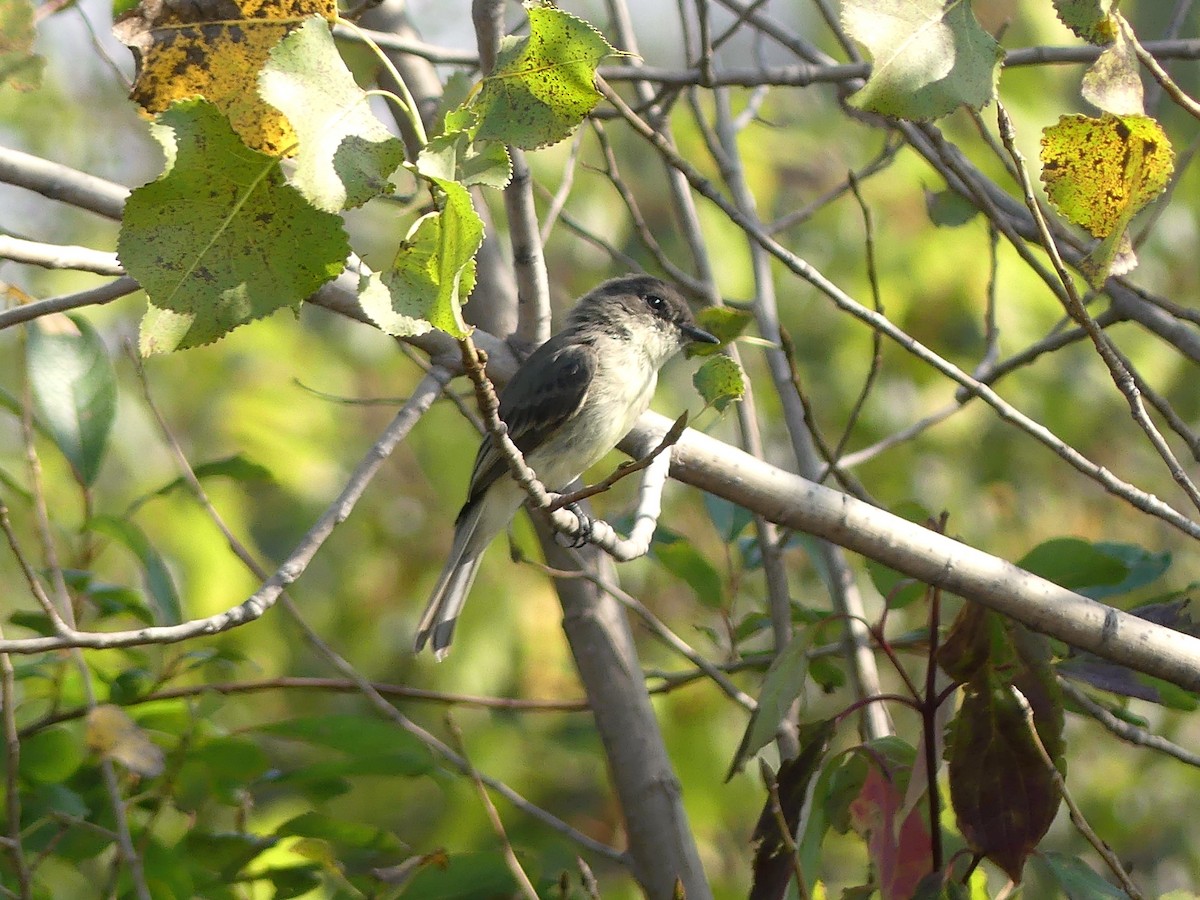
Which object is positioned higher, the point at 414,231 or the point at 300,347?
the point at 414,231

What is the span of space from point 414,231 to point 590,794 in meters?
4.24

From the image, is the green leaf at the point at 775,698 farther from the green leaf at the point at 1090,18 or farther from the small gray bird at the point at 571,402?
the small gray bird at the point at 571,402

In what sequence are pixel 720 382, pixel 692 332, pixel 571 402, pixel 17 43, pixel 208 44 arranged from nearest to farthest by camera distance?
pixel 208 44 < pixel 17 43 < pixel 720 382 < pixel 571 402 < pixel 692 332

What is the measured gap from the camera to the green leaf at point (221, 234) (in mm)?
Answer: 1182

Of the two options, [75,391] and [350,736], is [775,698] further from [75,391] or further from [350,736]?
[75,391]

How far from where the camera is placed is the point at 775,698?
1.93 metres

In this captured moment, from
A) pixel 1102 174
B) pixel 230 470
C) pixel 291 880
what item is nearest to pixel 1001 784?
pixel 1102 174

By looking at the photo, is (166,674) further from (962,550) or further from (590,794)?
(590,794)

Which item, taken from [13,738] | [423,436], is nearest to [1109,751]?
[423,436]

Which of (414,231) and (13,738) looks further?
(13,738)

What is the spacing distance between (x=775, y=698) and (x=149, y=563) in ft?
4.46

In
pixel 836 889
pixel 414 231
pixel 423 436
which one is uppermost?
Answer: pixel 414 231

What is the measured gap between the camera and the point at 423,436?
506 cm

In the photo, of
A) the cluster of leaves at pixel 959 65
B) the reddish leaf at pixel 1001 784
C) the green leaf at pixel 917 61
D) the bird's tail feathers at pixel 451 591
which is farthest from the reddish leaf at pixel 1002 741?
the bird's tail feathers at pixel 451 591
